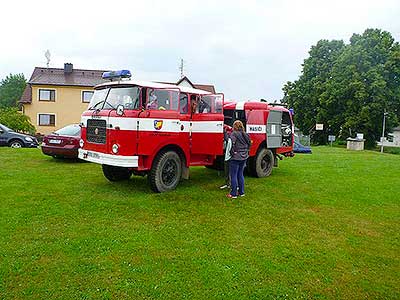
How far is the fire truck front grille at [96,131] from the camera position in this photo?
8164mm

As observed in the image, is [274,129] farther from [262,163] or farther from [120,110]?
[120,110]

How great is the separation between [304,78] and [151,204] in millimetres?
43423

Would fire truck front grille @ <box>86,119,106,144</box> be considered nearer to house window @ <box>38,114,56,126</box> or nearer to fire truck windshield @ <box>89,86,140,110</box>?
fire truck windshield @ <box>89,86,140,110</box>

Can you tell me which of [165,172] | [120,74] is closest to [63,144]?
[120,74]

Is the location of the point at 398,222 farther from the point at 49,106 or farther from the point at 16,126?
the point at 49,106

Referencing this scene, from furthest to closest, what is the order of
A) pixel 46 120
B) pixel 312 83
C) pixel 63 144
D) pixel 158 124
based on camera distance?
pixel 312 83 < pixel 46 120 < pixel 63 144 < pixel 158 124

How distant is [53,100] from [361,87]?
32186 millimetres

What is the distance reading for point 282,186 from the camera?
10.1m

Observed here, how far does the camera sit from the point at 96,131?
8352 mm

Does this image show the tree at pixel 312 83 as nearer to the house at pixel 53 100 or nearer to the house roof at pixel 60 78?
the house roof at pixel 60 78

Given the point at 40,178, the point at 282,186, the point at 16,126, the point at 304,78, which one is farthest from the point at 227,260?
the point at 304,78

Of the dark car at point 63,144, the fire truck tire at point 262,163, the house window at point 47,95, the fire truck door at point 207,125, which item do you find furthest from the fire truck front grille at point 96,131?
the house window at point 47,95

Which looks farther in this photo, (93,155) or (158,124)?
(93,155)

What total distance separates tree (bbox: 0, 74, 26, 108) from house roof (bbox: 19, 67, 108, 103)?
43.3 metres
